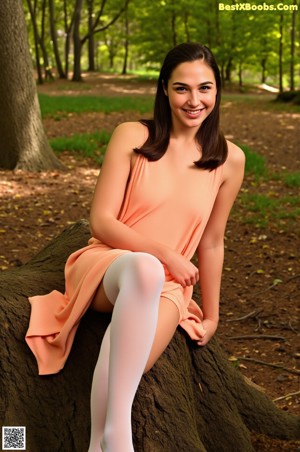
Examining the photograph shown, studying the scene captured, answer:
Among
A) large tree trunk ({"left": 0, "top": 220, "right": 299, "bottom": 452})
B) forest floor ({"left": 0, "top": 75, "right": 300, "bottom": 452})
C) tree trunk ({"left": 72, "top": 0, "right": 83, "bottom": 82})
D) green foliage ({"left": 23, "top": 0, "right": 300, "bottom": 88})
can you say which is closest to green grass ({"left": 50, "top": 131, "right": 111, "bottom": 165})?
forest floor ({"left": 0, "top": 75, "right": 300, "bottom": 452})

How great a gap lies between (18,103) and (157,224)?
19.7 feet

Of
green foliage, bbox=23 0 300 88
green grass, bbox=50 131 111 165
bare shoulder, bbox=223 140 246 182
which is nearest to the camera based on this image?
bare shoulder, bbox=223 140 246 182

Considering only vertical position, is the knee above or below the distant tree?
below

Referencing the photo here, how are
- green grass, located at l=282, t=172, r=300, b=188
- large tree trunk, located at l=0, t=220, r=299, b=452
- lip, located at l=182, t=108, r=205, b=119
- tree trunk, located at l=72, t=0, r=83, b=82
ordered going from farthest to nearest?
tree trunk, located at l=72, t=0, r=83, b=82, green grass, located at l=282, t=172, r=300, b=188, lip, located at l=182, t=108, r=205, b=119, large tree trunk, located at l=0, t=220, r=299, b=452

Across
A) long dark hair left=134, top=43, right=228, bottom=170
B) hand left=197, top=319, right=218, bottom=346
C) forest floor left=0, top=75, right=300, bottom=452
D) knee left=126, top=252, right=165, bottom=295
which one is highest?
long dark hair left=134, top=43, right=228, bottom=170

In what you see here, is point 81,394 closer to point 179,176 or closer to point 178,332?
point 178,332

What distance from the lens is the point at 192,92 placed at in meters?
2.91

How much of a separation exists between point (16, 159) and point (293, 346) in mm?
4951

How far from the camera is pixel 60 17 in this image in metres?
33.9

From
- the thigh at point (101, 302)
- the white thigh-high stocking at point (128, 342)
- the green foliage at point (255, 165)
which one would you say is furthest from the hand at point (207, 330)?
the green foliage at point (255, 165)

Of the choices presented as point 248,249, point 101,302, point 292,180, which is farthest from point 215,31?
point 101,302

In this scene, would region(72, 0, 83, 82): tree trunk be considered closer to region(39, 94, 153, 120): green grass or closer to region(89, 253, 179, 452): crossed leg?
region(39, 94, 153, 120): green grass

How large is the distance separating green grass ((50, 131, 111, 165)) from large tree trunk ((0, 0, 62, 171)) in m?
1.01

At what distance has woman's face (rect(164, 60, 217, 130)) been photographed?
2.90 m
